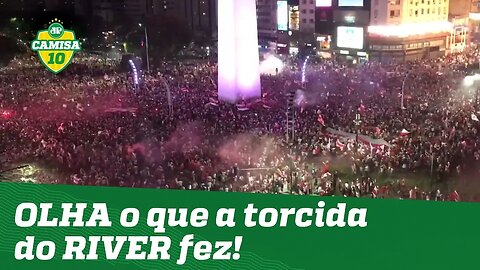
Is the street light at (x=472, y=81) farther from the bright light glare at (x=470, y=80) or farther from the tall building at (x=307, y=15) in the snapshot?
the tall building at (x=307, y=15)

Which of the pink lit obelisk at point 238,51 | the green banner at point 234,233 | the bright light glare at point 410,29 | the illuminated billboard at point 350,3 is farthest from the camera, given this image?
the pink lit obelisk at point 238,51

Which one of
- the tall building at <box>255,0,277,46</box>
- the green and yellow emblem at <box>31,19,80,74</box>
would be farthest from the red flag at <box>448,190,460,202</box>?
the green and yellow emblem at <box>31,19,80,74</box>

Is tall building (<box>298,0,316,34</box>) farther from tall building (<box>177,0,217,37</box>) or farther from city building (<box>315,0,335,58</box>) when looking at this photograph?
tall building (<box>177,0,217,37</box>)

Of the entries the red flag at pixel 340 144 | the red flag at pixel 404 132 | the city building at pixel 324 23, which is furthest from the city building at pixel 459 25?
the red flag at pixel 340 144

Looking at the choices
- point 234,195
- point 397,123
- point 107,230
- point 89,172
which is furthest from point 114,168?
point 397,123

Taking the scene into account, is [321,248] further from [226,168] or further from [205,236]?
[226,168]

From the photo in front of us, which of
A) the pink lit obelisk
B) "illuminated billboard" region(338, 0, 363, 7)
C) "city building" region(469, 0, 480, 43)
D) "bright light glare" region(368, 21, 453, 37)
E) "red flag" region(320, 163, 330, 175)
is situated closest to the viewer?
"red flag" region(320, 163, 330, 175)
